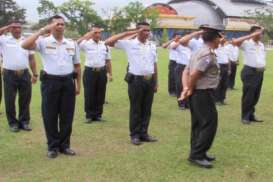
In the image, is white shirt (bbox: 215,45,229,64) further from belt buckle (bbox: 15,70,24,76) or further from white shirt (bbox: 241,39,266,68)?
belt buckle (bbox: 15,70,24,76)

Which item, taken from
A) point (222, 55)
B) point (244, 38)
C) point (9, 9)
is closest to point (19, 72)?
point (244, 38)

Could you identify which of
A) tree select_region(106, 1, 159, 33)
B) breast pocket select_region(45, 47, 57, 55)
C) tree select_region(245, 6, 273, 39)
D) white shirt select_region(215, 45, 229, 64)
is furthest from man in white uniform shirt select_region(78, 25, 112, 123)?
tree select_region(245, 6, 273, 39)

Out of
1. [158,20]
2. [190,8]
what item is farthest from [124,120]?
[190,8]

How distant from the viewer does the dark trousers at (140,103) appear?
25.0ft

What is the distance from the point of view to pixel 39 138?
8070 millimetres

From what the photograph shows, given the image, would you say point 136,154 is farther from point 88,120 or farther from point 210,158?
point 88,120

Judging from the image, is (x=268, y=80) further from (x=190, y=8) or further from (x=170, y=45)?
(x=190, y=8)

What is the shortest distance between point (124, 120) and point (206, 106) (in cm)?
376

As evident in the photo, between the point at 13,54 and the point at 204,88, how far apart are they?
3.78m

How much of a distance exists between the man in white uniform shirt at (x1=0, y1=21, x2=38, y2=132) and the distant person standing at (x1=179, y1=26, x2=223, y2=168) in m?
3.39

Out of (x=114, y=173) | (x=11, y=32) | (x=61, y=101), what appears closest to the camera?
(x=114, y=173)

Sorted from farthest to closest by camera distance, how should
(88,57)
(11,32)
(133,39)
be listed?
(88,57), (11,32), (133,39)

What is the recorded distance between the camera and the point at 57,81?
22.1 feet

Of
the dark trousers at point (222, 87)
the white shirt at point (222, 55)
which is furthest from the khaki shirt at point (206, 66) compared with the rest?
the white shirt at point (222, 55)
